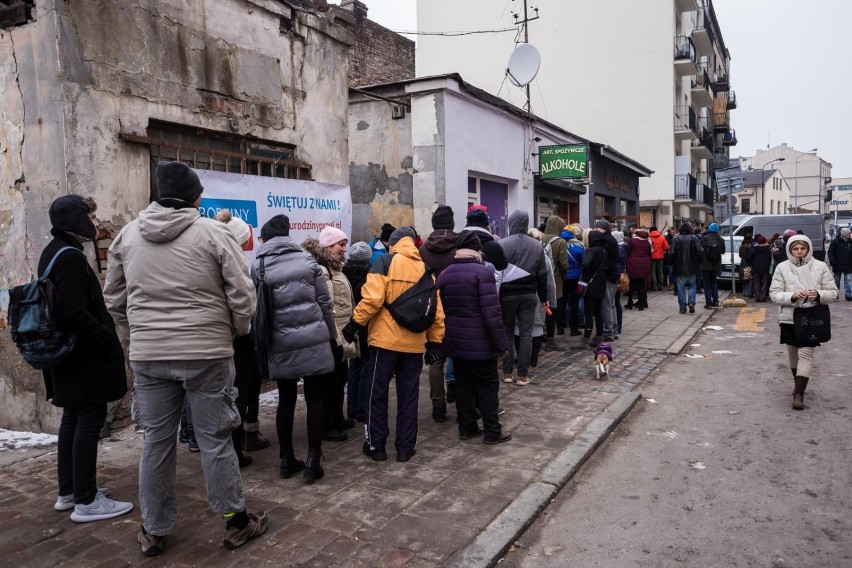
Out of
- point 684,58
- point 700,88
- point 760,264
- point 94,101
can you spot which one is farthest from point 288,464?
point 700,88

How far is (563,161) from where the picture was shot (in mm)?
13961

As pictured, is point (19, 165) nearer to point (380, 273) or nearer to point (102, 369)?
point (102, 369)

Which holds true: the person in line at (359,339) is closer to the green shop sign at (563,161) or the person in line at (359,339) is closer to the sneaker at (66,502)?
the sneaker at (66,502)

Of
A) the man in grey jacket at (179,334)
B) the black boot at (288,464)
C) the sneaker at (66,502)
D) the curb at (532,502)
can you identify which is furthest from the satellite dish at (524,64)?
the sneaker at (66,502)

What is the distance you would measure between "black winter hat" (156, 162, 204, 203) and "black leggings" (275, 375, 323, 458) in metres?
1.61

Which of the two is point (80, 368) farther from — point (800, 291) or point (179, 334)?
point (800, 291)

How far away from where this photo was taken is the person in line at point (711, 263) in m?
12.8

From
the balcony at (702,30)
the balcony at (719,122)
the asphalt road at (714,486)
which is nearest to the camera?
the asphalt road at (714,486)

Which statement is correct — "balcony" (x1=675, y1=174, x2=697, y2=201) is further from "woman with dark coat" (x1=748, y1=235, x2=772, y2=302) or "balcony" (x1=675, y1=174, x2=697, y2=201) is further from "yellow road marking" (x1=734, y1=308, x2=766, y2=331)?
"yellow road marking" (x1=734, y1=308, x2=766, y2=331)

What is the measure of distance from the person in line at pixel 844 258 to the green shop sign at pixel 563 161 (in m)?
6.61

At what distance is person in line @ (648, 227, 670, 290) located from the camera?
15773 mm

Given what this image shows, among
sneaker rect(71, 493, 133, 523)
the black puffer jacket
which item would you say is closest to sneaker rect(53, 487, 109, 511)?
sneaker rect(71, 493, 133, 523)

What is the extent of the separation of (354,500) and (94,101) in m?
4.16

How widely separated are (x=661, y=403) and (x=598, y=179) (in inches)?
543
